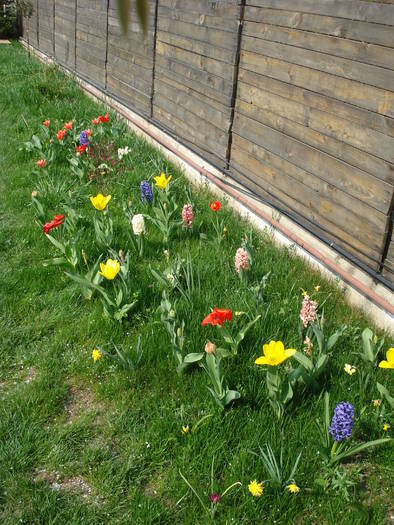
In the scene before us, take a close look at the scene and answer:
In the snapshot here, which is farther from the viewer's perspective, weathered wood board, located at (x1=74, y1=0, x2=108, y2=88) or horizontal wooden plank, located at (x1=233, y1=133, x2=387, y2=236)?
weathered wood board, located at (x1=74, y1=0, x2=108, y2=88)

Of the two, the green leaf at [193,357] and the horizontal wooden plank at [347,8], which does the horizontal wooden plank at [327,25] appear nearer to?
the horizontal wooden plank at [347,8]

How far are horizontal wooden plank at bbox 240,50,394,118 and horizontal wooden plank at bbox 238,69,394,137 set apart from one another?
0.03 metres

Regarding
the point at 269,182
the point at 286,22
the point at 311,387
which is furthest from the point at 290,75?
the point at 311,387

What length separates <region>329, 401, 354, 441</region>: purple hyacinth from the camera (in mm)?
2133

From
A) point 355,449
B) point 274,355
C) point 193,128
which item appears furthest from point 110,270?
point 193,128

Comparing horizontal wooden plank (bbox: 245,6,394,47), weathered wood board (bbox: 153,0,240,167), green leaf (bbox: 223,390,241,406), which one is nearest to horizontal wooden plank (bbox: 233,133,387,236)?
weathered wood board (bbox: 153,0,240,167)

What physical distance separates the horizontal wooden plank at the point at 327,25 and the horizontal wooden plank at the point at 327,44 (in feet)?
0.09

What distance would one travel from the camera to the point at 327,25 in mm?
3516

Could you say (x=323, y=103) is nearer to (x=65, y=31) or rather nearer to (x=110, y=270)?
(x=110, y=270)

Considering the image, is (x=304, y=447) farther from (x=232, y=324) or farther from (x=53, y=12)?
(x=53, y=12)

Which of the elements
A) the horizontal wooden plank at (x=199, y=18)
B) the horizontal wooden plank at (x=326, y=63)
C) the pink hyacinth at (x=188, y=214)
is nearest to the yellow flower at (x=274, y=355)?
the horizontal wooden plank at (x=326, y=63)

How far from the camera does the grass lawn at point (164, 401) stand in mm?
Answer: 2137

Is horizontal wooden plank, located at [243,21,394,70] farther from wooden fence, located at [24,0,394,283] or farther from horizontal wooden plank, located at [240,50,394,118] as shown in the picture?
horizontal wooden plank, located at [240,50,394,118]

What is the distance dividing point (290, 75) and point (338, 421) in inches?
101
